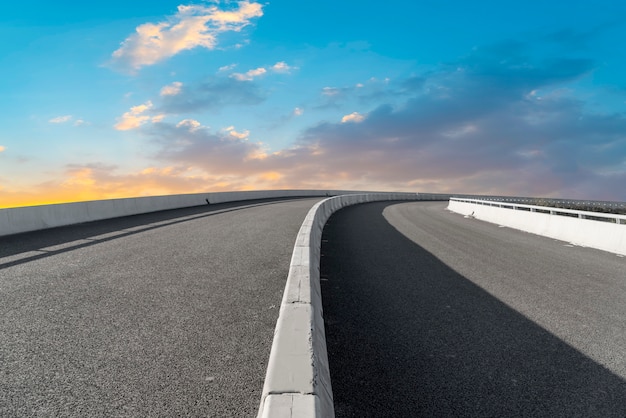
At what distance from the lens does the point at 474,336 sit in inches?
193

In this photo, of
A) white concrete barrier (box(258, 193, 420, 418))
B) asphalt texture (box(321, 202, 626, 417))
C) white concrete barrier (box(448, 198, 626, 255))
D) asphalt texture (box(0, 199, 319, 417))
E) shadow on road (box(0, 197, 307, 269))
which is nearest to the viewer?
white concrete barrier (box(258, 193, 420, 418))

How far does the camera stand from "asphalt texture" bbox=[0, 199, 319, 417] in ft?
10.7

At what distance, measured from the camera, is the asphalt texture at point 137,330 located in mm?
3250

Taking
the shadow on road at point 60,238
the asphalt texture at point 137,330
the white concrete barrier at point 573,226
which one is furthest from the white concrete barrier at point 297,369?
the white concrete barrier at point 573,226

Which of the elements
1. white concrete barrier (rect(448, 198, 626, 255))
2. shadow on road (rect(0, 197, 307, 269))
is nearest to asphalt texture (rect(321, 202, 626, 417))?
white concrete barrier (rect(448, 198, 626, 255))

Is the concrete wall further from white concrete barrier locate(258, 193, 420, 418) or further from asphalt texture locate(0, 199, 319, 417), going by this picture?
white concrete barrier locate(258, 193, 420, 418)

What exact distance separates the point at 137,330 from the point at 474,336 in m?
3.91

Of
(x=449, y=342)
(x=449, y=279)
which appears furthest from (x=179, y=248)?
(x=449, y=342)

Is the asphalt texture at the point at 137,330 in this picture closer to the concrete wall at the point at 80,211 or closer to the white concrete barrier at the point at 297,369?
the white concrete barrier at the point at 297,369

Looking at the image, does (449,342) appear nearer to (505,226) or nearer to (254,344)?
(254,344)

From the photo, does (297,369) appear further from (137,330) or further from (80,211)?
(80,211)

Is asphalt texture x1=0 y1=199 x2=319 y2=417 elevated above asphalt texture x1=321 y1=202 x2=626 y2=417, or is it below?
above

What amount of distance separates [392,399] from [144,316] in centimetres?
327

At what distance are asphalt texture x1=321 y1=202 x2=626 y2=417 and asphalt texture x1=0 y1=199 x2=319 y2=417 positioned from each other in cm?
95
